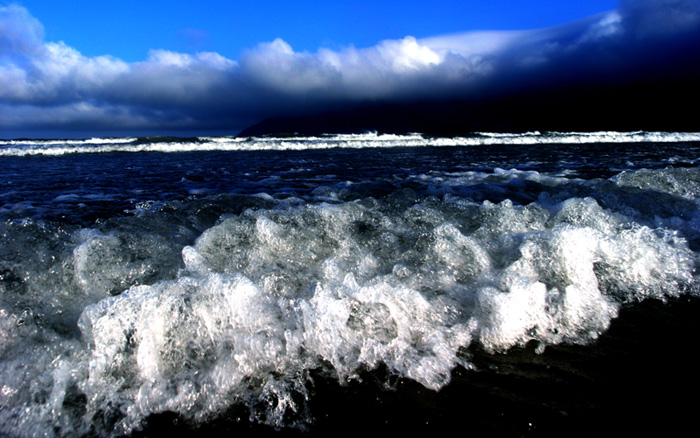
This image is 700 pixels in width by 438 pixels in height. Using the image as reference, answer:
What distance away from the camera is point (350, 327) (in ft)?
7.13

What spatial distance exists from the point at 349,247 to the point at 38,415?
2.15m

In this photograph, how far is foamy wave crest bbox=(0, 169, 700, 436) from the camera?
179 centimetres

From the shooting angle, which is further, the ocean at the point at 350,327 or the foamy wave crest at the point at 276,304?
the foamy wave crest at the point at 276,304

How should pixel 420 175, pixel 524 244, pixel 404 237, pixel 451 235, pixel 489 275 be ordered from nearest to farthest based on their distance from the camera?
pixel 489 275 → pixel 524 244 → pixel 451 235 → pixel 404 237 → pixel 420 175

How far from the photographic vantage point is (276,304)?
7.57ft

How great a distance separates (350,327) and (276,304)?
0.45 meters

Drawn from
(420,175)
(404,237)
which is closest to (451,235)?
(404,237)

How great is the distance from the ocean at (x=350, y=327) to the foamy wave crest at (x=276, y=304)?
0.4 inches

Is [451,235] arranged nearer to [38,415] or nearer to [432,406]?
[432,406]

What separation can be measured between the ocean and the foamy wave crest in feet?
0.03

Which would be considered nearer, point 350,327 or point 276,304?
point 350,327

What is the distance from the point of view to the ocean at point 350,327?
1675 mm

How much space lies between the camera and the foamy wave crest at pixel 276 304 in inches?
70.5

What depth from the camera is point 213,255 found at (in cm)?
309
